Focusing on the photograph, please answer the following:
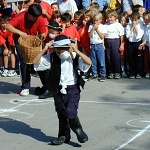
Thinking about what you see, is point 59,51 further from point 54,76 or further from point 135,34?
point 135,34

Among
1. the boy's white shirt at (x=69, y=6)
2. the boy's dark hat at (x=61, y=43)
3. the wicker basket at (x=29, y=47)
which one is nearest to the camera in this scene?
the boy's dark hat at (x=61, y=43)

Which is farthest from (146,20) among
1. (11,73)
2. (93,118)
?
(93,118)

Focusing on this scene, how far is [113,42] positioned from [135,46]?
533mm

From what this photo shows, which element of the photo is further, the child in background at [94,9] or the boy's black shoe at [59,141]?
the child in background at [94,9]

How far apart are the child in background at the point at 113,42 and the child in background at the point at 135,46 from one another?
0.22 m

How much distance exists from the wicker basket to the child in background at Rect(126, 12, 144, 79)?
9.89 ft

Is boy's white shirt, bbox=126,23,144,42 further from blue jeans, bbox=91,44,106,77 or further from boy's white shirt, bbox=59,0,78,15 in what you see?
boy's white shirt, bbox=59,0,78,15

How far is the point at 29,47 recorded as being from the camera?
1080 centimetres

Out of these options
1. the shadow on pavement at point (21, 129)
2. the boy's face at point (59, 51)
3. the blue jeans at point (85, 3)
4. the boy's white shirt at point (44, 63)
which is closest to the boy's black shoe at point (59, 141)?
the shadow on pavement at point (21, 129)

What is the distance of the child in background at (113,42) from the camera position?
13.4 metres

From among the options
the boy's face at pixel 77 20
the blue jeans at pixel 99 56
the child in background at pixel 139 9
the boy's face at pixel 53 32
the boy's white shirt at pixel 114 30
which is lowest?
the blue jeans at pixel 99 56

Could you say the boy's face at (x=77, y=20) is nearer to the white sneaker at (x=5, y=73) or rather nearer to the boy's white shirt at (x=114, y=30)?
the boy's white shirt at (x=114, y=30)

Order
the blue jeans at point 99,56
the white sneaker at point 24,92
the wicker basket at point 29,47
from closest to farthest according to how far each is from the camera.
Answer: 1. the wicker basket at point 29,47
2. the white sneaker at point 24,92
3. the blue jeans at point 99,56

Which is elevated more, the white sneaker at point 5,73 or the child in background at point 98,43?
the child in background at point 98,43
